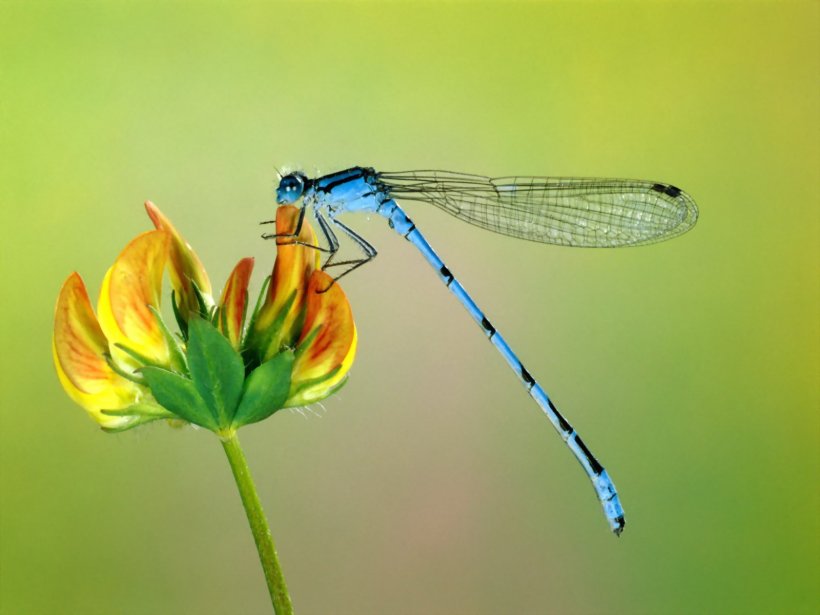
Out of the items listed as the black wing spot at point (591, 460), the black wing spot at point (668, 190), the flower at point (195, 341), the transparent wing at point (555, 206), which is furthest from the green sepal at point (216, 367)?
the black wing spot at point (668, 190)

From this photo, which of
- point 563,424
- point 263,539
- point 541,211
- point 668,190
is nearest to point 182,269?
point 263,539

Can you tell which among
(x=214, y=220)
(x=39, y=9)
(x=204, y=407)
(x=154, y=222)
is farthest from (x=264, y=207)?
(x=204, y=407)

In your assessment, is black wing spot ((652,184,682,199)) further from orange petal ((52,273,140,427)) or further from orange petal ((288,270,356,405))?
orange petal ((52,273,140,427))

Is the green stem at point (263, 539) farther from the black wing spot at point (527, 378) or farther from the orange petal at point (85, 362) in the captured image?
the black wing spot at point (527, 378)

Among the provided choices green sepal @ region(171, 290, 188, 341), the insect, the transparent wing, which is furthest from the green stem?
the transparent wing

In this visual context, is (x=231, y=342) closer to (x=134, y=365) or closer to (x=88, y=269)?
(x=134, y=365)

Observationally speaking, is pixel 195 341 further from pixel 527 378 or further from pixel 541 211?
pixel 541 211
